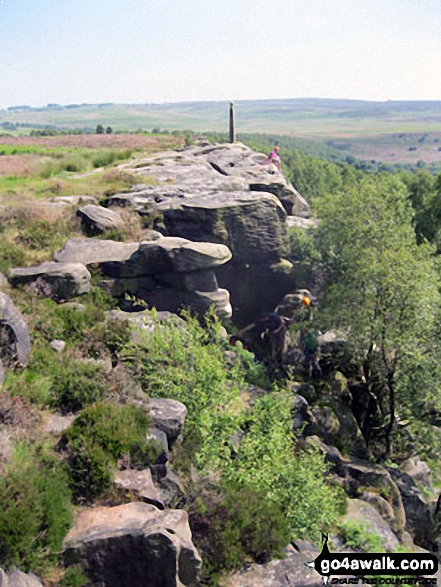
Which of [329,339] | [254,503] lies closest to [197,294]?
[329,339]

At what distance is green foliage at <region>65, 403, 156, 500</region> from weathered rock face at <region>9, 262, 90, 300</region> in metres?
8.55

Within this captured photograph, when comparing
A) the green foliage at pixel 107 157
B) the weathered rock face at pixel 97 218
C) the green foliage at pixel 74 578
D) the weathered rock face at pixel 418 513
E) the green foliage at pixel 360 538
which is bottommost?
the weathered rock face at pixel 418 513

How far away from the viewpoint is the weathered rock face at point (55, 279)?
67.5 feet

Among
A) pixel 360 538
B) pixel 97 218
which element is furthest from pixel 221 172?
pixel 360 538

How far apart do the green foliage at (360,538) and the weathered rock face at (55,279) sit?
13.1m

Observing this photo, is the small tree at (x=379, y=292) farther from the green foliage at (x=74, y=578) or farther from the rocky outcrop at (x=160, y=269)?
the green foliage at (x=74, y=578)

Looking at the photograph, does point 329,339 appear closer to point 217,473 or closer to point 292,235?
point 292,235

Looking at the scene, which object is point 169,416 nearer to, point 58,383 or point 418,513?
point 58,383

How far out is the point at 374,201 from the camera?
25281mm

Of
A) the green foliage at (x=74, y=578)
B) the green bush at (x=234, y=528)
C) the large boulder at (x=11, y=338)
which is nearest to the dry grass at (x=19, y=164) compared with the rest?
the large boulder at (x=11, y=338)

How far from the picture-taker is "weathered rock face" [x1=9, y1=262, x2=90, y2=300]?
810 inches

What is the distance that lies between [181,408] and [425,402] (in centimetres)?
1186

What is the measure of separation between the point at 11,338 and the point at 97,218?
40.0 ft

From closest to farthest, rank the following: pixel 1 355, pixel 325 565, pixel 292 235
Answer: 1. pixel 325 565
2. pixel 1 355
3. pixel 292 235
